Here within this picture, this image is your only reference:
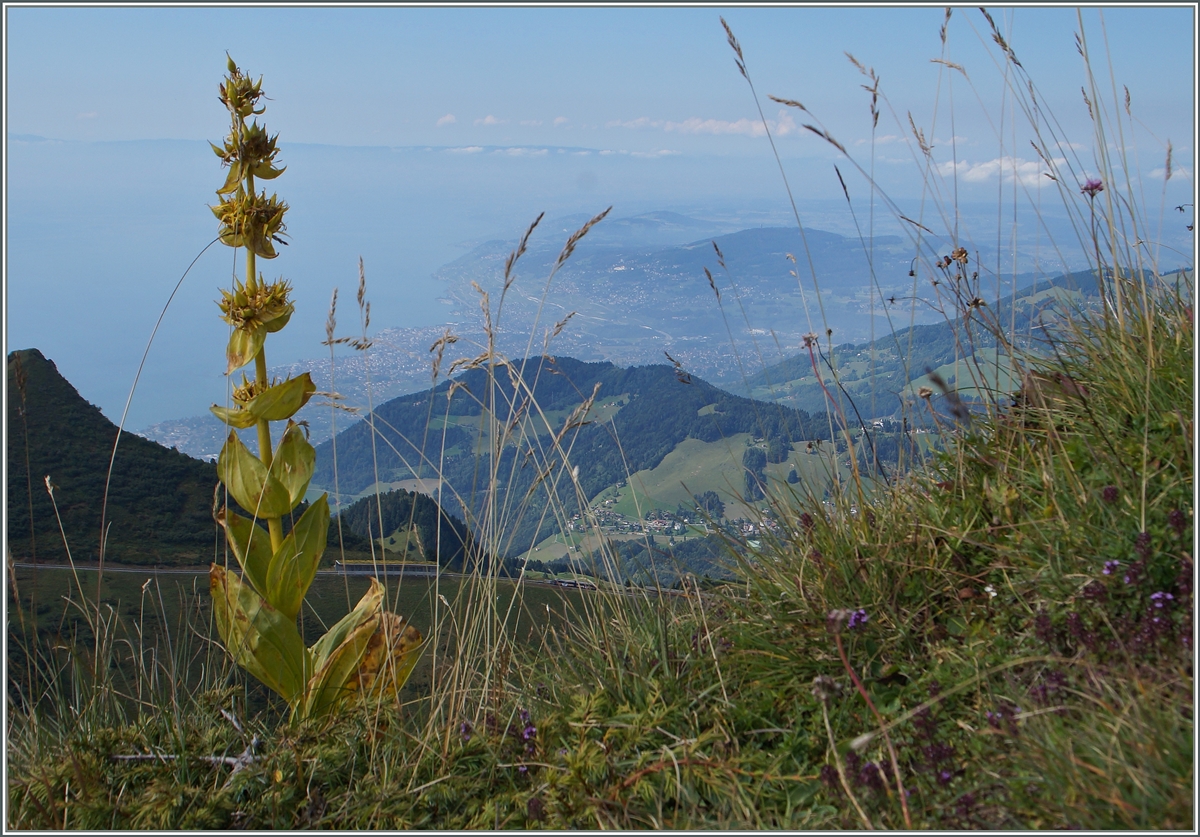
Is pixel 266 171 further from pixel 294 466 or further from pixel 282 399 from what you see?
pixel 294 466

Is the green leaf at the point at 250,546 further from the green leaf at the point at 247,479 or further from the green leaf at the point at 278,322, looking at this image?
the green leaf at the point at 278,322

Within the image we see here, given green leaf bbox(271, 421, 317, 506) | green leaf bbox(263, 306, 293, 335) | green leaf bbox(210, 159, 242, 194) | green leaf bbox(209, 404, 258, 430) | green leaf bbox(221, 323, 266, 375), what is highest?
green leaf bbox(210, 159, 242, 194)

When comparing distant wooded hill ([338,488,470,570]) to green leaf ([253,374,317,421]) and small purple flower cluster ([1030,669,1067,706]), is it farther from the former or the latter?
small purple flower cluster ([1030,669,1067,706])

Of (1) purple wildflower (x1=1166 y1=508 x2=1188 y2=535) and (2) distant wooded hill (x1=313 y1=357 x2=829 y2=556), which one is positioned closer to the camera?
(1) purple wildflower (x1=1166 y1=508 x2=1188 y2=535)

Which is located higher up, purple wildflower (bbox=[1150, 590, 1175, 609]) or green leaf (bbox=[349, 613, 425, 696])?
purple wildflower (bbox=[1150, 590, 1175, 609])

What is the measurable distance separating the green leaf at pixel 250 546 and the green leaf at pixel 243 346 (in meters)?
0.44

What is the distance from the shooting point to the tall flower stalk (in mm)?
2098

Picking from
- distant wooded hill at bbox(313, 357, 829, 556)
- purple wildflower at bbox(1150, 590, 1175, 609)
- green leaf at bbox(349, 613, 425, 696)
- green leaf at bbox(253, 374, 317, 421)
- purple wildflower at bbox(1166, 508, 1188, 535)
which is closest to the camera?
purple wildflower at bbox(1150, 590, 1175, 609)

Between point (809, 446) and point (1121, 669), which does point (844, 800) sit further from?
point (809, 446)

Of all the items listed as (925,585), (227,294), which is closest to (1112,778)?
(925,585)

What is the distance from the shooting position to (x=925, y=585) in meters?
2.08

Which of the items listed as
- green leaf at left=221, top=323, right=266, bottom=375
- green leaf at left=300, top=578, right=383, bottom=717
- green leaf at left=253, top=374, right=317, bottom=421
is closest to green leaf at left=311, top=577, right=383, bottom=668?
green leaf at left=300, top=578, right=383, bottom=717

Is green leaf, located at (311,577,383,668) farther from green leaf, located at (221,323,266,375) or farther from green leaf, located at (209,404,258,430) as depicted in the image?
green leaf, located at (221,323,266,375)

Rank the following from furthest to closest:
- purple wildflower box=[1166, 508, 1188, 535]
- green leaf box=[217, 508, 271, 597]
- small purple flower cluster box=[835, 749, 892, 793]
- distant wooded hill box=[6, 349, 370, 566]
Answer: distant wooded hill box=[6, 349, 370, 566], green leaf box=[217, 508, 271, 597], purple wildflower box=[1166, 508, 1188, 535], small purple flower cluster box=[835, 749, 892, 793]
